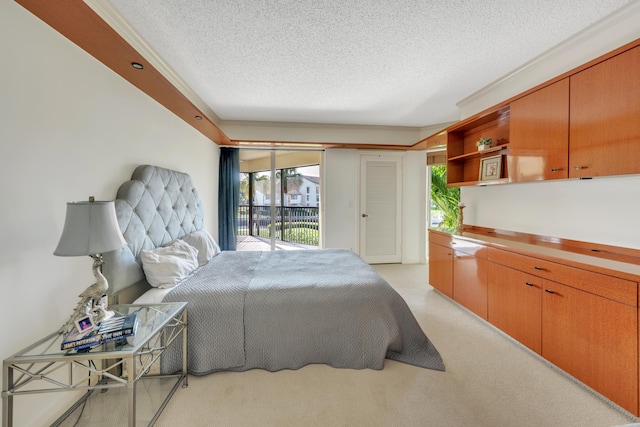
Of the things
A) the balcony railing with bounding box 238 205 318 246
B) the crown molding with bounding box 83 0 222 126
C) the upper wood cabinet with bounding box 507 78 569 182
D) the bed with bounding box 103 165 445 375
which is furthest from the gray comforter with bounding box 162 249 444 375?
the balcony railing with bounding box 238 205 318 246

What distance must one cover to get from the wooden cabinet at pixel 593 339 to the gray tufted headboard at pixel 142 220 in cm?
301

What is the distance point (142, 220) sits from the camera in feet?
6.77

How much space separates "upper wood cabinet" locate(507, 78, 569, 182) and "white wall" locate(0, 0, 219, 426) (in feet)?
11.1

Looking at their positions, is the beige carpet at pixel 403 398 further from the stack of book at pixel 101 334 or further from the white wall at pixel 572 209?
the white wall at pixel 572 209

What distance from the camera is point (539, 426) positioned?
1.40 meters

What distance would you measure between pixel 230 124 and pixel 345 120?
1.89 m

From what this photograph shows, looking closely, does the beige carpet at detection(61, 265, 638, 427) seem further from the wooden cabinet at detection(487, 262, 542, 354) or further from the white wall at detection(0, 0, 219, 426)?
the white wall at detection(0, 0, 219, 426)

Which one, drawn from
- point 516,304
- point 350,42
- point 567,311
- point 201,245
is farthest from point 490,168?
point 201,245

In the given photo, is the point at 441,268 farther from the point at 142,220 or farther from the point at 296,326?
the point at 142,220

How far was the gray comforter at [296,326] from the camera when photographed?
1760mm

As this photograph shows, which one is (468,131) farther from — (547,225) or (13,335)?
(13,335)

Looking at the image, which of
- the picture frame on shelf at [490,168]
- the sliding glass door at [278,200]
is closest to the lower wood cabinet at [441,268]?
the picture frame on shelf at [490,168]

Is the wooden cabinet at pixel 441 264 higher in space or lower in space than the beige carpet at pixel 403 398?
higher

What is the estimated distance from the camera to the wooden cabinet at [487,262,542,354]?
1.95 meters
